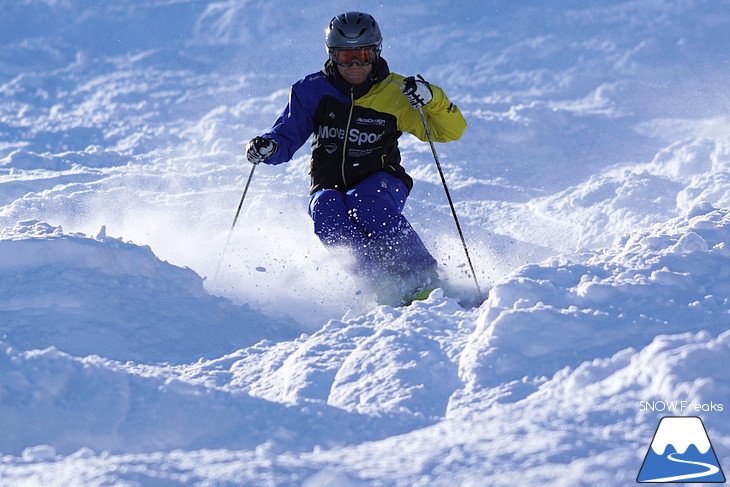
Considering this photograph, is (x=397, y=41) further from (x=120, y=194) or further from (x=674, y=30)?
(x=120, y=194)

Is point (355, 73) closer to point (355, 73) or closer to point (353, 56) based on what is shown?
point (355, 73)

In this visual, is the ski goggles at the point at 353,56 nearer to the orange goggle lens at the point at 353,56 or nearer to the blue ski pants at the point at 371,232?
the orange goggle lens at the point at 353,56

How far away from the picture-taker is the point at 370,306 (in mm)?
5152

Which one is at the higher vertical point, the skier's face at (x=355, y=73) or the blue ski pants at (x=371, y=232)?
the skier's face at (x=355, y=73)

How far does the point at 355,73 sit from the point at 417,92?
1.46 feet

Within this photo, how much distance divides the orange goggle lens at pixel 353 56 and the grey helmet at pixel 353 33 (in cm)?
3

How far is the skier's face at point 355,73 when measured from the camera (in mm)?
5125

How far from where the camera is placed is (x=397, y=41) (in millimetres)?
17047

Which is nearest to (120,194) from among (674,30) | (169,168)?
(169,168)
